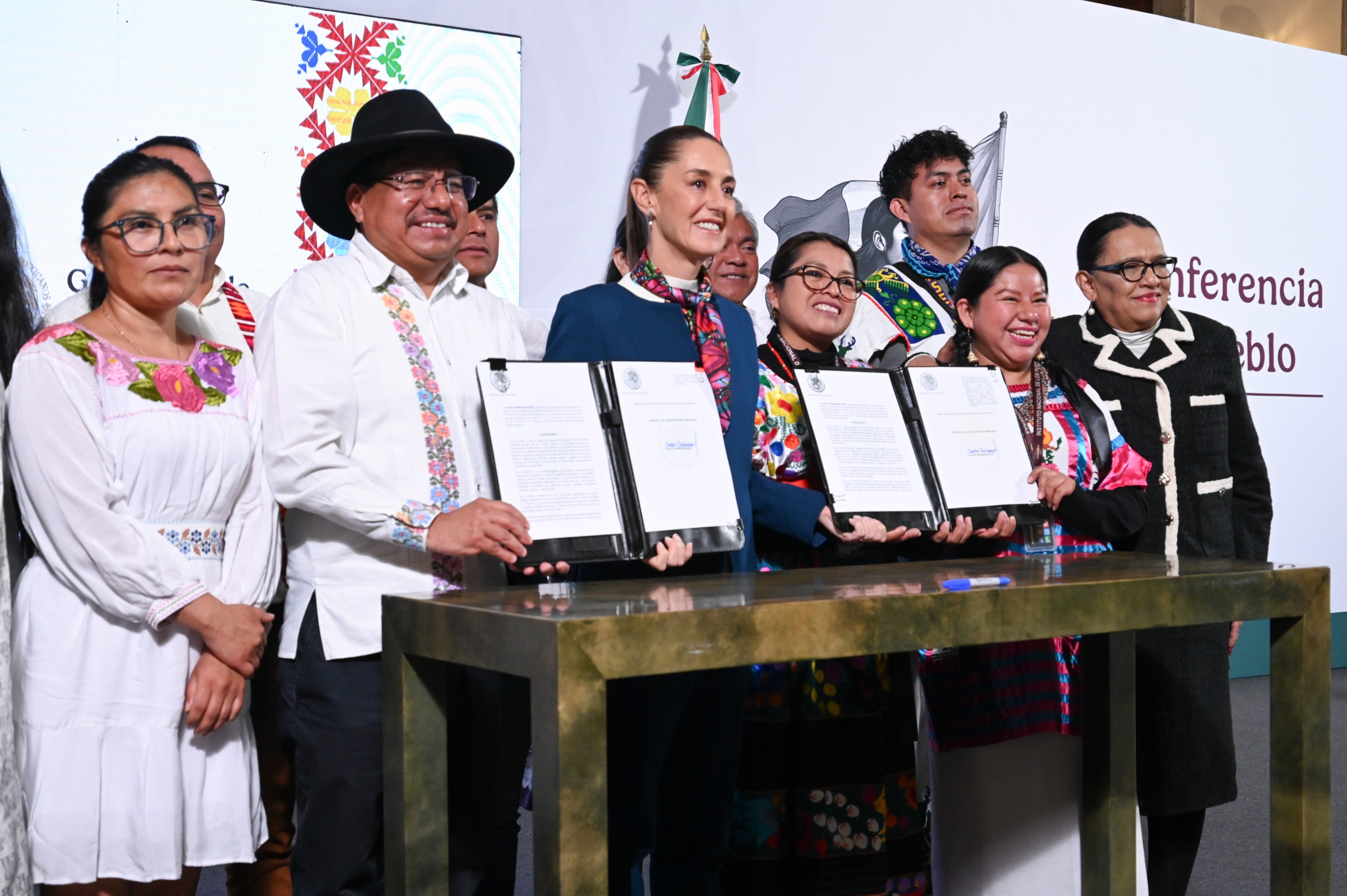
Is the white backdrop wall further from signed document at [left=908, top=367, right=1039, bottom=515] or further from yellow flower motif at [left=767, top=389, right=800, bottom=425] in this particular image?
signed document at [left=908, top=367, right=1039, bottom=515]

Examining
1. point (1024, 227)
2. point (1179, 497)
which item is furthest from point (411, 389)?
point (1024, 227)

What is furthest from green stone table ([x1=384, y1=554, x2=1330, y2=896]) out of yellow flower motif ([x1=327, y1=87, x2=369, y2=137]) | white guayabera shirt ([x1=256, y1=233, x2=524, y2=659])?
yellow flower motif ([x1=327, y1=87, x2=369, y2=137])

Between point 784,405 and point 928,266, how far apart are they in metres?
0.98

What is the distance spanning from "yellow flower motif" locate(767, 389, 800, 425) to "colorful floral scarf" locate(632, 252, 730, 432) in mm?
212

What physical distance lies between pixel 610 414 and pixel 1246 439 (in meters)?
1.90

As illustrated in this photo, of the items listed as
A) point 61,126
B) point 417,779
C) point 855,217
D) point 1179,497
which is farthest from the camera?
point 855,217

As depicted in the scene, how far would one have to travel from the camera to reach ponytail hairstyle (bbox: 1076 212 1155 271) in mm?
3004

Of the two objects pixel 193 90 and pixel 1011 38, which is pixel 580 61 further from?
pixel 1011 38

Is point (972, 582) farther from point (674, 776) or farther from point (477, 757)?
point (477, 757)

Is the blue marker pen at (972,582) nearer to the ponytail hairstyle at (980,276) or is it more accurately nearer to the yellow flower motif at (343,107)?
the ponytail hairstyle at (980,276)

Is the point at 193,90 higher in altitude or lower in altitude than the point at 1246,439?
higher

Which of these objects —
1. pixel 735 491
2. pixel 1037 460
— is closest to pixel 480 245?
pixel 735 491

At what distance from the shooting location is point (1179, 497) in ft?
9.65

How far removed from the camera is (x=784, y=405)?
2.55 meters
